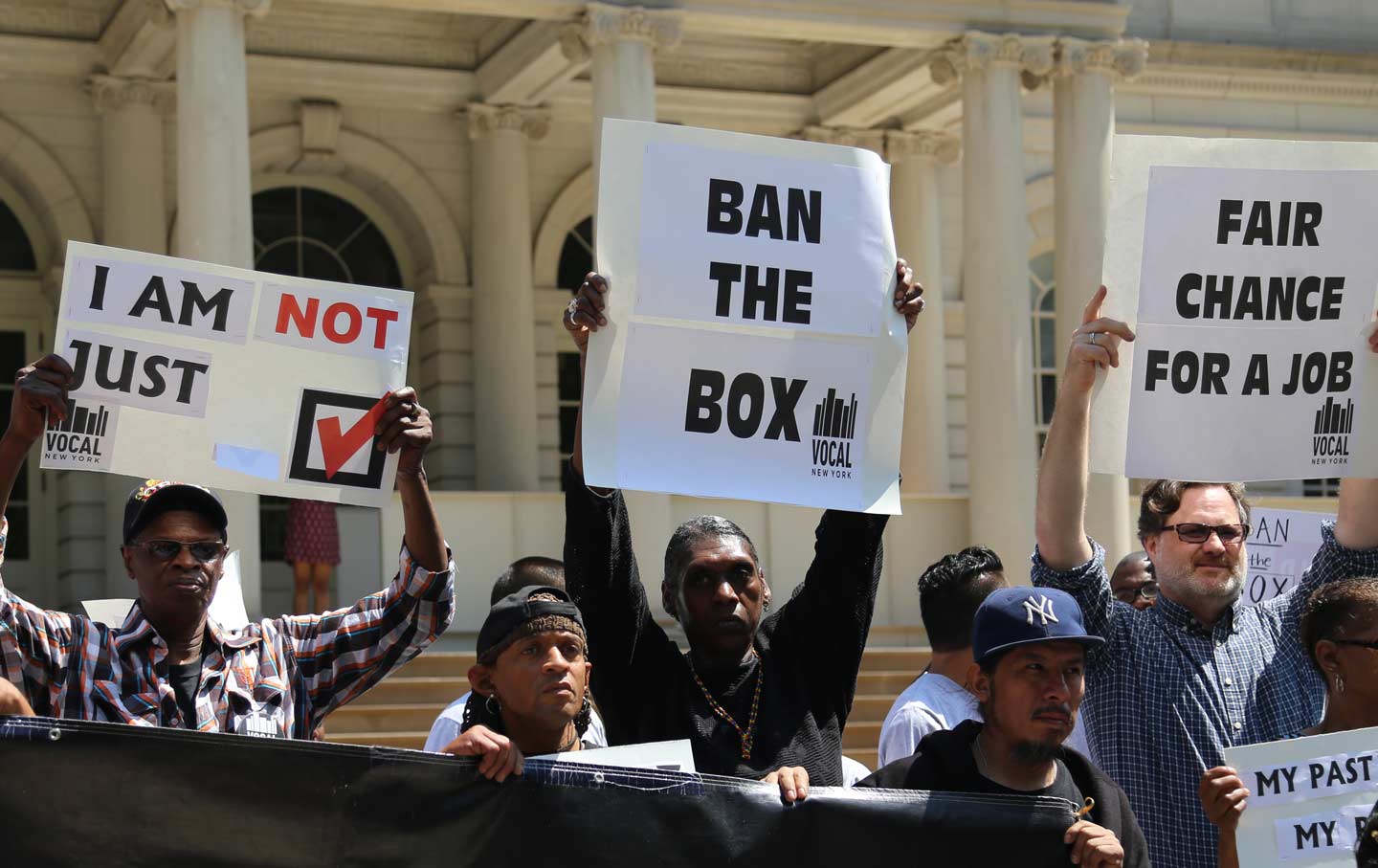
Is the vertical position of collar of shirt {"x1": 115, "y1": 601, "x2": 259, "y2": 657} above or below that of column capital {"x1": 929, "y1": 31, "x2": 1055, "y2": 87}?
below

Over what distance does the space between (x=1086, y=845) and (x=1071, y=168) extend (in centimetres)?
1414

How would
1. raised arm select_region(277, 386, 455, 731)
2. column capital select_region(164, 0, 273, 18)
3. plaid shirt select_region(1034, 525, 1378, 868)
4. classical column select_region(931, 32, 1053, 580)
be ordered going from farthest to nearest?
classical column select_region(931, 32, 1053, 580), column capital select_region(164, 0, 273, 18), plaid shirt select_region(1034, 525, 1378, 868), raised arm select_region(277, 386, 455, 731)

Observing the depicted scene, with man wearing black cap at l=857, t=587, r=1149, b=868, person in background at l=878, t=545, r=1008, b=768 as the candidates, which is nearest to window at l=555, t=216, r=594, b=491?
person in background at l=878, t=545, r=1008, b=768

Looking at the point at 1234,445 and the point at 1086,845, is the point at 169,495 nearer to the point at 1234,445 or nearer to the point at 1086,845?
the point at 1086,845

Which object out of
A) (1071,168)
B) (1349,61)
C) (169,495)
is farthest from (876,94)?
(169,495)

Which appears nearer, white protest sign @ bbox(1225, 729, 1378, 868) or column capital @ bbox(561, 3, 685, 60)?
white protest sign @ bbox(1225, 729, 1378, 868)

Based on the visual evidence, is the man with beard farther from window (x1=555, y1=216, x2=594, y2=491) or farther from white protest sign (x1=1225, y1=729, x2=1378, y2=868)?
window (x1=555, y1=216, x2=594, y2=491)

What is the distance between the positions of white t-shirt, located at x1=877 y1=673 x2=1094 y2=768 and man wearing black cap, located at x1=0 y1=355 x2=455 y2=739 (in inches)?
59.9

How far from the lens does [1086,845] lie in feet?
14.6

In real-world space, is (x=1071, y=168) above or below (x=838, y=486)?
above

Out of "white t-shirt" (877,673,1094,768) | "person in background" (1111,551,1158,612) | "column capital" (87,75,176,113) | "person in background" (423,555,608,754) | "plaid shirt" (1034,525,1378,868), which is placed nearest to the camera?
"plaid shirt" (1034,525,1378,868)

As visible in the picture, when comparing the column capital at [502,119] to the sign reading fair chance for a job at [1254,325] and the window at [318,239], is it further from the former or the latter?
the sign reading fair chance for a job at [1254,325]

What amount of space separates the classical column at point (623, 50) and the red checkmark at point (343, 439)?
37.2ft

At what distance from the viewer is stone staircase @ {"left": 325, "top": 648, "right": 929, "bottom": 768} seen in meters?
13.4
